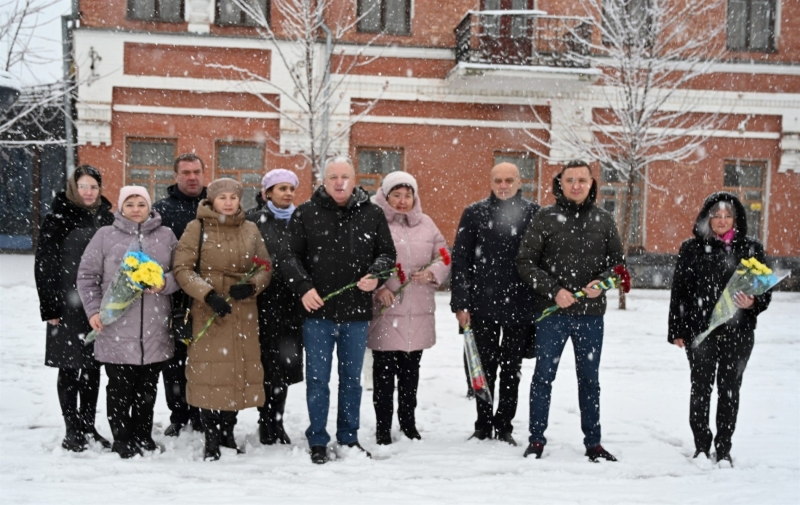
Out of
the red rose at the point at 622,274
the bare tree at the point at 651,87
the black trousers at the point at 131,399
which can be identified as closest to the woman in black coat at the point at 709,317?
the red rose at the point at 622,274

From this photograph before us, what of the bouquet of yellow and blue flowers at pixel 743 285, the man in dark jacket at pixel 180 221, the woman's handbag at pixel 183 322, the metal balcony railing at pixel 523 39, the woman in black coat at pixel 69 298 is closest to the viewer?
the bouquet of yellow and blue flowers at pixel 743 285

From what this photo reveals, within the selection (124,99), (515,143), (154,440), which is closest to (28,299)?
Answer: (124,99)

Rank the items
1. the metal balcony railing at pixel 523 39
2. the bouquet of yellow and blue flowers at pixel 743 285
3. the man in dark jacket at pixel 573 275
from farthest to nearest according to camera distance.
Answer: the metal balcony railing at pixel 523 39 < the man in dark jacket at pixel 573 275 < the bouquet of yellow and blue flowers at pixel 743 285

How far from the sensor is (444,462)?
4688 millimetres

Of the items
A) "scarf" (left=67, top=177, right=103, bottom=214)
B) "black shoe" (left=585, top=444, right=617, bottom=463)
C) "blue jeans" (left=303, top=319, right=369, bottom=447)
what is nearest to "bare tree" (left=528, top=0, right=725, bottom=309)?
"black shoe" (left=585, top=444, right=617, bottom=463)

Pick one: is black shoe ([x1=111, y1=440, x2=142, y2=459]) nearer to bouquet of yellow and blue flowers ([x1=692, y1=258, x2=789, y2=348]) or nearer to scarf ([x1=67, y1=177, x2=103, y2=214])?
scarf ([x1=67, y1=177, x2=103, y2=214])

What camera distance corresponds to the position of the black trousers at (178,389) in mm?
5141

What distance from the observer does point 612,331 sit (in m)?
10.4

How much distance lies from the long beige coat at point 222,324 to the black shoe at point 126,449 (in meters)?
0.46

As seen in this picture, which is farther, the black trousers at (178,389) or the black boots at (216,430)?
the black trousers at (178,389)

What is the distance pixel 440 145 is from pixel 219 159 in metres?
4.23

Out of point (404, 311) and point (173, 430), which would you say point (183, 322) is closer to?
point (173, 430)

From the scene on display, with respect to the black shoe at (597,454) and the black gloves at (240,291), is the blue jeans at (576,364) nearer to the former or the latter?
the black shoe at (597,454)

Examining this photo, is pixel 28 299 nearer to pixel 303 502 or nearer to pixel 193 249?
pixel 193 249
